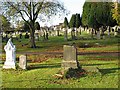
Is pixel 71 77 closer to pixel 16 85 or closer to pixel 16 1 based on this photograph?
pixel 16 85

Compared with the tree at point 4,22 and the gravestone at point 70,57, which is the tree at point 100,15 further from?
the gravestone at point 70,57

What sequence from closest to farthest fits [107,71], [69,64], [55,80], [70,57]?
1. [55,80]
2. [107,71]
3. [69,64]
4. [70,57]

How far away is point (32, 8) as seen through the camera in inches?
1416

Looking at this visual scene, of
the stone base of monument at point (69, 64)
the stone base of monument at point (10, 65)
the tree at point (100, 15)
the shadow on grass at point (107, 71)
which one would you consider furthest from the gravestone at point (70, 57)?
the tree at point (100, 15)

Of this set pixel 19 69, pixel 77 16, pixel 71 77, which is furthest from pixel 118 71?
pixel 77 16

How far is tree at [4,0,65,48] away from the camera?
35.4m

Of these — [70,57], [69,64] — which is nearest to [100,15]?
[70,57]

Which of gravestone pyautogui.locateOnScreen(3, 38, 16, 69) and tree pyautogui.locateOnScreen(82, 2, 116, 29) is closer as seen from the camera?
gravestone pyautogui.locateOnScreen(3, 38, 16, 69)

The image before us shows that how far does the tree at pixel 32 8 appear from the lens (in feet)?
116

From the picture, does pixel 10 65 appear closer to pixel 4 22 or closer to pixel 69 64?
pixel 69 64

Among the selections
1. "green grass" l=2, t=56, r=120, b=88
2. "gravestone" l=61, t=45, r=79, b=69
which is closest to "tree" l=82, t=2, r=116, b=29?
"gravestone" l=61, t=45, r=79, b=69

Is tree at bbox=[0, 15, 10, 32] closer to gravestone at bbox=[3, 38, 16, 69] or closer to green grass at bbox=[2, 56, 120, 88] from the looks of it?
gravestone at bbox=[3, 38, 16, 69]

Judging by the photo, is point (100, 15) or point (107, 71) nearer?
point (107, 71)

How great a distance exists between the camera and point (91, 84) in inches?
456
